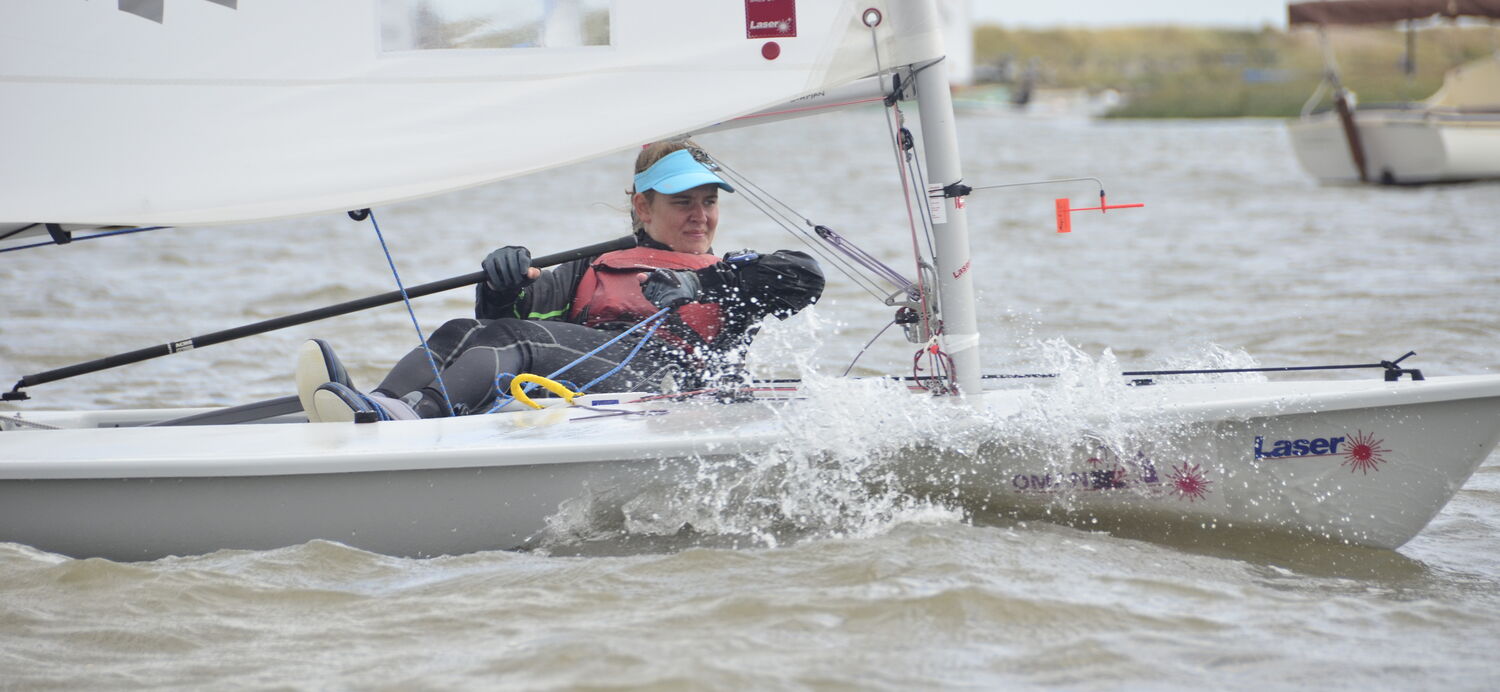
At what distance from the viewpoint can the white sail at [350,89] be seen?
9.01 ft

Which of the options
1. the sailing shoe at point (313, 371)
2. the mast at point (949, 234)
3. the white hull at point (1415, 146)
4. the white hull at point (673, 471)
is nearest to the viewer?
the white hull at point (673, 471)

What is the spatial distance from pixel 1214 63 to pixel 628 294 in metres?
58.4

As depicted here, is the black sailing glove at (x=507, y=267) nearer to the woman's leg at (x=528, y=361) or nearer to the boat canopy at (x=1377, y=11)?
the woman's leg at (x=528, y=361)

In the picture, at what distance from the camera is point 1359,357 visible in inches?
205

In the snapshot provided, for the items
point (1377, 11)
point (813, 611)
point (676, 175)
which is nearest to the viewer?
Result: point (813, 611)

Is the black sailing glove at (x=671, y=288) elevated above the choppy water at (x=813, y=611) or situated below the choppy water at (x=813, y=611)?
above

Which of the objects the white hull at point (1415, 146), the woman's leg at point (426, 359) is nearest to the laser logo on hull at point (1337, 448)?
the woman's leg at point (426, 359)

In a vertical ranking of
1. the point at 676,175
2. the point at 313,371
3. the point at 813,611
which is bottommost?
the point at 813,611

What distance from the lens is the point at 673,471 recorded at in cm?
263

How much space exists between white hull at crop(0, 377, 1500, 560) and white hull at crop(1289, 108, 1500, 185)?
1166 centimetres

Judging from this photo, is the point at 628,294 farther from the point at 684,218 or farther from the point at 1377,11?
the point at 1377,11

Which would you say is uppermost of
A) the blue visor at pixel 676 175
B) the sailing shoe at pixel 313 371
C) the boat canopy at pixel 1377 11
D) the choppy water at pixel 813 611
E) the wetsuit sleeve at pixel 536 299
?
the boat canopy at pixel 1377 11

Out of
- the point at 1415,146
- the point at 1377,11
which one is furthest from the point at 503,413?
the point at 1415,146

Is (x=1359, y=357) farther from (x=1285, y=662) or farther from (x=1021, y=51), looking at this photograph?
(x=1021, y=51)
